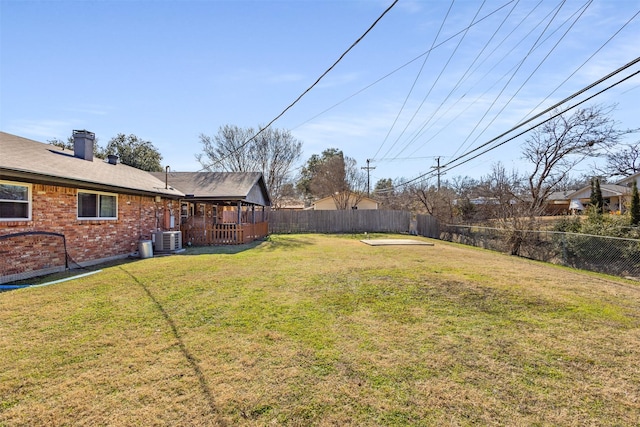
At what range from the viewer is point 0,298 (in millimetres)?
5551

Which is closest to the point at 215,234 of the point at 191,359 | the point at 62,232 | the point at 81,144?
the point at 81,144

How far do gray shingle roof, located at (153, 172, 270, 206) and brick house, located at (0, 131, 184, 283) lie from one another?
3.64m

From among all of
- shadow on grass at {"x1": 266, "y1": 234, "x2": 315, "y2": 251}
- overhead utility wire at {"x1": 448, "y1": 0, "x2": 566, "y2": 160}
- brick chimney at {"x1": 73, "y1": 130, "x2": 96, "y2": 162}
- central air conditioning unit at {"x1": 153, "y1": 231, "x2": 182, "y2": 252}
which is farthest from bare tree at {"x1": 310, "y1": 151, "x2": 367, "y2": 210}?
brick chimney at {"x1": 73, "y1": 130, "x2": 96, "y2": 162}

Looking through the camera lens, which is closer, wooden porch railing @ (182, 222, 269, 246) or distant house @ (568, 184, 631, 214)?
wooden porch railing @ (182, 222, 269, 246)

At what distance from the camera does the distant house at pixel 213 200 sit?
15289mm

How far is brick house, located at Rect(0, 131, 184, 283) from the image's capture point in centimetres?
711

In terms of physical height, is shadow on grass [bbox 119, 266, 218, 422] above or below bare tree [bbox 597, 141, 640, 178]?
below

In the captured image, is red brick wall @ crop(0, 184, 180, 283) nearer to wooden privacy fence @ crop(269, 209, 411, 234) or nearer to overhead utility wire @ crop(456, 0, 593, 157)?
wooden privacy fence @ crop(269, 209, 411, 234)

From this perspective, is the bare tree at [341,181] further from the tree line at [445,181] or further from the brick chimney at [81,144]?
the brick chimney at [81,144]

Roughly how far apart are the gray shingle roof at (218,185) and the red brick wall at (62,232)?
3.97m

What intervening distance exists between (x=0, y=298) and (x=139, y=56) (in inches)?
323

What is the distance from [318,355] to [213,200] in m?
14.0

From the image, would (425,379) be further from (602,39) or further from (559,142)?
(559,142)

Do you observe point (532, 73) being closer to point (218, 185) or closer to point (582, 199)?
point (218, 185)
